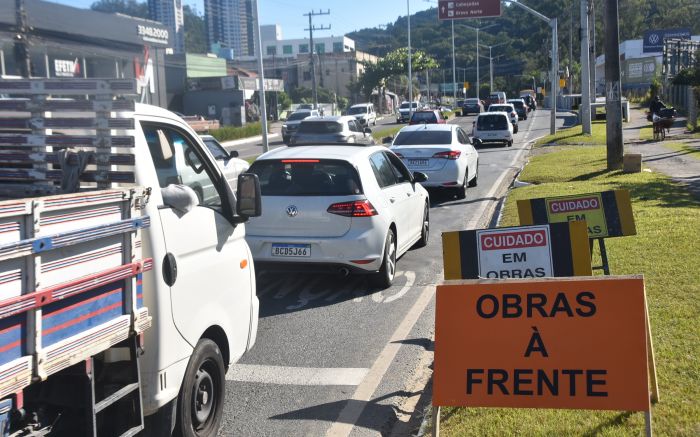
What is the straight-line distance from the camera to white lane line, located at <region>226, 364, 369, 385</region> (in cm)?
604

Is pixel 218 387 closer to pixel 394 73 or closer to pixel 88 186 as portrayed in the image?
pixel 88 186

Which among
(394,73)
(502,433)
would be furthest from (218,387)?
(394,73)

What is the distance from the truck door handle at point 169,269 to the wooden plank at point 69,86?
900 mm

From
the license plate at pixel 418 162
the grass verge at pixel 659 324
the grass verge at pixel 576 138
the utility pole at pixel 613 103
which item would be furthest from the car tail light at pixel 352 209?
the grass verge at pixel 576 138

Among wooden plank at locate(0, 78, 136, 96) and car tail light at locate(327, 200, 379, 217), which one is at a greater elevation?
wooden plank at locate(0, 78, 136, 96)

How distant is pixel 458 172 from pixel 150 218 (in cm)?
1264

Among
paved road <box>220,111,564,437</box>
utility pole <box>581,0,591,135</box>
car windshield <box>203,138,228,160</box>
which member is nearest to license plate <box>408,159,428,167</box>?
car windshield <box>203,138,228,160</box>

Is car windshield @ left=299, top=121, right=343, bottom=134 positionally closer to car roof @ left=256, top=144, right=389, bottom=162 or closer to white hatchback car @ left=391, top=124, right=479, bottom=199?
white hatchback car @ left=391, top=124, right=479, bottom=199

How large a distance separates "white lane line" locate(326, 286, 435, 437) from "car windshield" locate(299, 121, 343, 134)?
2134 centimetres

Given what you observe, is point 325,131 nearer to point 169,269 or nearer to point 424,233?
point 424,233

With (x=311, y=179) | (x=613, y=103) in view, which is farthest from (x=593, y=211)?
(x=613, y=103)

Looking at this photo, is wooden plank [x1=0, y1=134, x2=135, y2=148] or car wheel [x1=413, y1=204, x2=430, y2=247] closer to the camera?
wooden plank [x1=0, y1=134, x2=135, y2=148]

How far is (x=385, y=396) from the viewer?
5691 millimetres

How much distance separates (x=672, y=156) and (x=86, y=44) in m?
37.3
